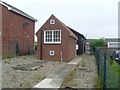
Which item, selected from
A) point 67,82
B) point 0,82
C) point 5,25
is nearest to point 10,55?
point 5,25

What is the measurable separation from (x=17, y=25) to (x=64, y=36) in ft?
21.7

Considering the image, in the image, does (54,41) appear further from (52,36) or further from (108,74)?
(108,74)

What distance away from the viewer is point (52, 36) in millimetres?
15281

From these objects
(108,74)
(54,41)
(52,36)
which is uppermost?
(52,36)

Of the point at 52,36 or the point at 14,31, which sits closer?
the point at 52,36

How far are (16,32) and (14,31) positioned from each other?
471 millimetres

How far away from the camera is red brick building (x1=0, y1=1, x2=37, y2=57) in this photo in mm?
15258

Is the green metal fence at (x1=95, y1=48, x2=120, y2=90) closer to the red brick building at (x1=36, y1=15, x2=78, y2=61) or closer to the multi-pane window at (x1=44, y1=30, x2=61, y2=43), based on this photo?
the red brick building at (x1=36, y1=15, x2=78, y2=61)

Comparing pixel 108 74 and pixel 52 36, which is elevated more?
pixel 52 36

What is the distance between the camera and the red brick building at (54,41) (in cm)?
1491

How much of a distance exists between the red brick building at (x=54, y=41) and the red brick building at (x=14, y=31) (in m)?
3.41

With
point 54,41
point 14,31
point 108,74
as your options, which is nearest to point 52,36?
point 54,41

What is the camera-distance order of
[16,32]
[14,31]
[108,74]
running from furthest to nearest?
[16,32], [14,31], [108,74]

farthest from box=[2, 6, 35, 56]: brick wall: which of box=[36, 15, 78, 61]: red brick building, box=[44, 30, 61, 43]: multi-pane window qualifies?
box=[44, 30, 61, 43]: multi-pane window
